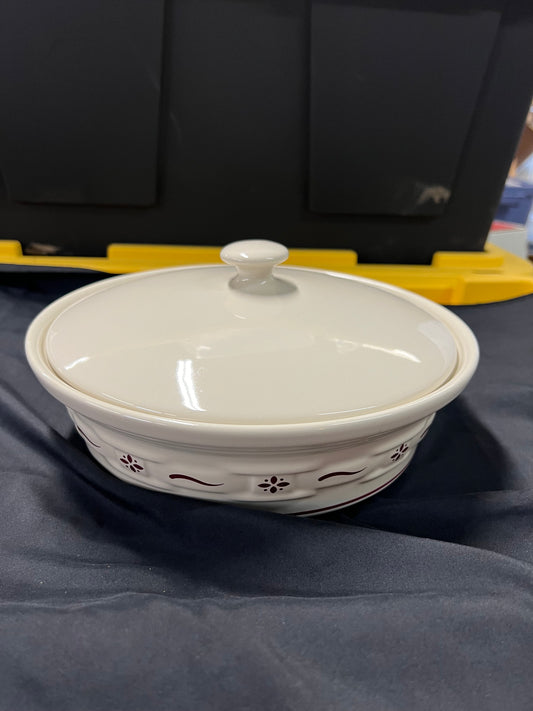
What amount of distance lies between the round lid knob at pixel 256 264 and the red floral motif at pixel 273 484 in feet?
0.56

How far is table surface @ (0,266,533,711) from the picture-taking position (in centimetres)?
31

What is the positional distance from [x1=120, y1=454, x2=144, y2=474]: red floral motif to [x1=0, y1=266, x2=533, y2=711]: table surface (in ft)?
0.12

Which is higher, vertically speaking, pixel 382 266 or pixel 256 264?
pixel 256 264

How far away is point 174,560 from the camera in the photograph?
1.32 feet

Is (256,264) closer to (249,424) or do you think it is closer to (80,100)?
(249,424)

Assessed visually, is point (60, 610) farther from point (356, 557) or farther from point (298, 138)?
point (298, 138)

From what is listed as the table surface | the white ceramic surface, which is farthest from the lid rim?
the table surface

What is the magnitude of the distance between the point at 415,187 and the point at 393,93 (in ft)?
0.51

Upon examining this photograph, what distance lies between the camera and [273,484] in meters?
0.40

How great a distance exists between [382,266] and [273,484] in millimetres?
628

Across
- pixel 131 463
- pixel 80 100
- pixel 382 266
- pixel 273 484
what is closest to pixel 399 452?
pixel 273 484

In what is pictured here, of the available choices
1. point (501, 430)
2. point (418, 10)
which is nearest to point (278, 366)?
point (501, 430)

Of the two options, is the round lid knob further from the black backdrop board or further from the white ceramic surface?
the black backdrop board

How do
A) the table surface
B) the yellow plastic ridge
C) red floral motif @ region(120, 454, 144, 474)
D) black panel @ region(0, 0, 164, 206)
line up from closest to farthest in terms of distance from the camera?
1. the table surface
2. red floral motif @ region(120, 454, 144, 474)
3. black panel @ region(0, 0, 164, 206)
4. the yellow plastic ridge
